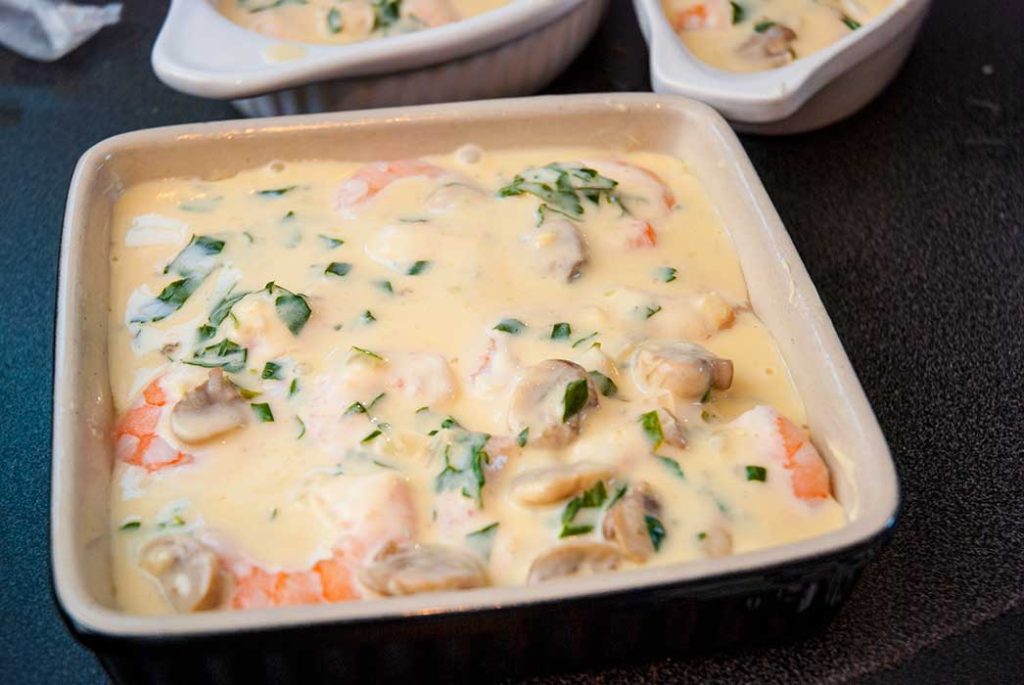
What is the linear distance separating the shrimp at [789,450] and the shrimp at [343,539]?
392 millimetres

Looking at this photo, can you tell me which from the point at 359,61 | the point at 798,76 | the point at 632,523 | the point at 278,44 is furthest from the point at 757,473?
the point at 278,44

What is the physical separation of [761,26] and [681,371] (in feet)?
3.09

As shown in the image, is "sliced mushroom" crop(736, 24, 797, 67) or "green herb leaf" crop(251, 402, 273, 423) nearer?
"green herb leaf" crop(251, 402, 273, 423)

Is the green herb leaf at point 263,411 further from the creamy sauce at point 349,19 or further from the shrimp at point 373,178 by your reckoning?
the creamy sauce at point 349,19

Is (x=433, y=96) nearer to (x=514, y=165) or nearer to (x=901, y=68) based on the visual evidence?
(x=514, y=165)

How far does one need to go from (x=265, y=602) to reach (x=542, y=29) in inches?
44.7

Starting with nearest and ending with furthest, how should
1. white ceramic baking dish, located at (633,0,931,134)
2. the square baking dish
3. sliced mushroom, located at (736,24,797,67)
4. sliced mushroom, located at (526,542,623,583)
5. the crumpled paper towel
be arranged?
1. the square baking dish
2. sliced mushroom, located at (526,542,623,583)
3. white ceramic baking dish, located at (633,0,931,134)
4. sliced mushroom, located at (736,24,797,67)
5. the crumpled paper towel

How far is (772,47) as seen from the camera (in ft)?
6.56

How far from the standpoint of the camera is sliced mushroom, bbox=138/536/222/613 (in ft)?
3.79

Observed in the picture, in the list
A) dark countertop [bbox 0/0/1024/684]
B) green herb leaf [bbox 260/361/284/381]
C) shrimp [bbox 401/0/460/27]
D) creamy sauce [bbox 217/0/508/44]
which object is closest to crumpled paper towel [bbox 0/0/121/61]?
dark countertop [bbox 0/0/1024/684]

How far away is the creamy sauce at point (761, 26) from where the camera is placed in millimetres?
2004

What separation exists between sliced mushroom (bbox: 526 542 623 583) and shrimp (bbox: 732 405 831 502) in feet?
0.74

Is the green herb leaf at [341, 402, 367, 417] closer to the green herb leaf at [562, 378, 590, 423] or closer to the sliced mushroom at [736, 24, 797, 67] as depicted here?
the green herb leaf at [562, 378, 590, 423]

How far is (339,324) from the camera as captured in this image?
4.81 ft
